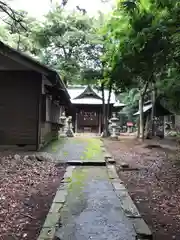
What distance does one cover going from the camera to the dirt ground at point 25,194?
4.29 meters

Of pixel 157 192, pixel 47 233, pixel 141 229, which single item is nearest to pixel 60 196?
pixel 47 233

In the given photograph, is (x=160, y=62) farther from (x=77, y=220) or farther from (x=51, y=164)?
(x=51, y=164)

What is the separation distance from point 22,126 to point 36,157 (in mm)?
2384

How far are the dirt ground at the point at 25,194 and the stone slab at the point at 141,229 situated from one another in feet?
4.66

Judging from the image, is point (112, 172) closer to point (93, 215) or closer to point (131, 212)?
point (131, 212)

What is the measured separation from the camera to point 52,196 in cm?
598

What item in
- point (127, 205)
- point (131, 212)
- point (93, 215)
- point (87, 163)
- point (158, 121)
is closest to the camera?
point (93, 215)

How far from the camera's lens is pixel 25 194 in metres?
6.04

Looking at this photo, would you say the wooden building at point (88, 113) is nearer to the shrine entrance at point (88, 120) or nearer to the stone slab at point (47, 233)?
the shrine entrance at point (88, 120)

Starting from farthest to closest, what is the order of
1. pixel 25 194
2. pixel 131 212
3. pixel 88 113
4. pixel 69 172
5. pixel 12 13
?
pixel 88 113 → pixel 69 172 → pixel 25 194 → pixel 12 13 → pixel 131 212

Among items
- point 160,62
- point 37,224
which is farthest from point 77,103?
point 37,224

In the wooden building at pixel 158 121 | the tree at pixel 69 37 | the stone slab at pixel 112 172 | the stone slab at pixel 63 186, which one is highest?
the tree at pixel 69 37

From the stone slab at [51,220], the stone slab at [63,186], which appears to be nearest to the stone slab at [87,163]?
the stone slab at [63,186]

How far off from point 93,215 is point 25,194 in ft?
6.48
